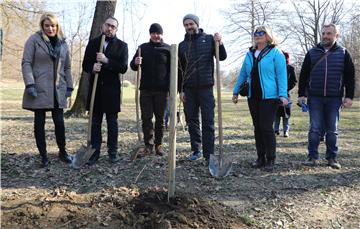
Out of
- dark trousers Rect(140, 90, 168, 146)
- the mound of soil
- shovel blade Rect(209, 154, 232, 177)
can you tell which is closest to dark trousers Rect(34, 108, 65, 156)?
dark trousers Rect(140, 90, 168, 146)

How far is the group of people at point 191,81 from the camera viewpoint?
536 cm

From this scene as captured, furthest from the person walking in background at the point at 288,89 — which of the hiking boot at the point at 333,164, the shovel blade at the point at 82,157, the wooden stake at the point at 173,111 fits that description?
the wooden stake at the point at 173,111

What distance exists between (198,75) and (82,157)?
202cm

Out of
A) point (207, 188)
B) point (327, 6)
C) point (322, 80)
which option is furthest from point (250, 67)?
point (327, 6)

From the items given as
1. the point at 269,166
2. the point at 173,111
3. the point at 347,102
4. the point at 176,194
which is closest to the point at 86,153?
the point at 176,194

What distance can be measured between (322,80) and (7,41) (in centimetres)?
2037

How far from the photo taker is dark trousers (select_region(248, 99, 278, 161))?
215 inches

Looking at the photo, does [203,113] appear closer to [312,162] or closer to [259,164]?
[259,164]

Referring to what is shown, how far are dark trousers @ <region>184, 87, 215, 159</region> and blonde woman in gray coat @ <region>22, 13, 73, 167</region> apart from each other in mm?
1781

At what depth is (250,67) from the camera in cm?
561

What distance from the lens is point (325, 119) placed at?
5.95 m

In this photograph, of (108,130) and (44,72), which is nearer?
(44,72)

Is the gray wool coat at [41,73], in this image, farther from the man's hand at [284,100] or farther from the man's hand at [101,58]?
the man's hand at [284,100]

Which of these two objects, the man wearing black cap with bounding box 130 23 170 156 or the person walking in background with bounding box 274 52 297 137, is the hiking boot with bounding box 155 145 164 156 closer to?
the man wearing black cap with bounding box 130 23 170 156
